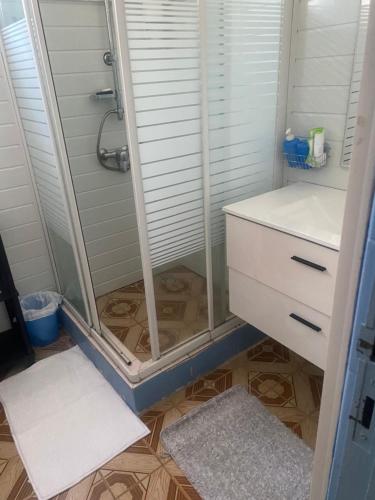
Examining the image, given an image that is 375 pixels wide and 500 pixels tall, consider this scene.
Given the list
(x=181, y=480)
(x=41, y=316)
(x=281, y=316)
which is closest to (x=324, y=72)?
(x=281, y=316)

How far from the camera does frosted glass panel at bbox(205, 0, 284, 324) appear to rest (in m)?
1.41

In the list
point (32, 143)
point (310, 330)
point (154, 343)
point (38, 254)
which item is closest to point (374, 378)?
point (310, 330)

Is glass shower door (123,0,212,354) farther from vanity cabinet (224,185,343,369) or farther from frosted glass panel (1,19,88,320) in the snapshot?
frosted glass panel (1,19,88,320)

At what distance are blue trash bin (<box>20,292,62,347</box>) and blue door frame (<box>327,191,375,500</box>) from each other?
5.81 feet

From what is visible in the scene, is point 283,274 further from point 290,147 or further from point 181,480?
point 181,480

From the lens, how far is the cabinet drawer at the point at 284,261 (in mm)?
1270

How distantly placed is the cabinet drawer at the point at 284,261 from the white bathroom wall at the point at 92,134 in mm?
1014

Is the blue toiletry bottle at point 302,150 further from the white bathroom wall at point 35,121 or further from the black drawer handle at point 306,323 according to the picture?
the white bathroom wall at point 35,121

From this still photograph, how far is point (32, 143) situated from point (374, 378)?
1.86 meters

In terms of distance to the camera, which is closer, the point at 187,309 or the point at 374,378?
the point at 374,378

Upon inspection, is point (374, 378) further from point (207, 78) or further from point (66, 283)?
point (66, 283)

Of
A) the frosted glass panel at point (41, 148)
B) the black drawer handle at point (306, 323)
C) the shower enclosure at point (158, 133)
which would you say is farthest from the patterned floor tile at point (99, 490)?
the black drawer handle at point (306, 323)

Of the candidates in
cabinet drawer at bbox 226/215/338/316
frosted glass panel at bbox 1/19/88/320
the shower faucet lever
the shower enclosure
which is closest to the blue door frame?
cabinet drawer at bbox 226/215/338/316

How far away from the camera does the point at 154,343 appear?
1667 mm
